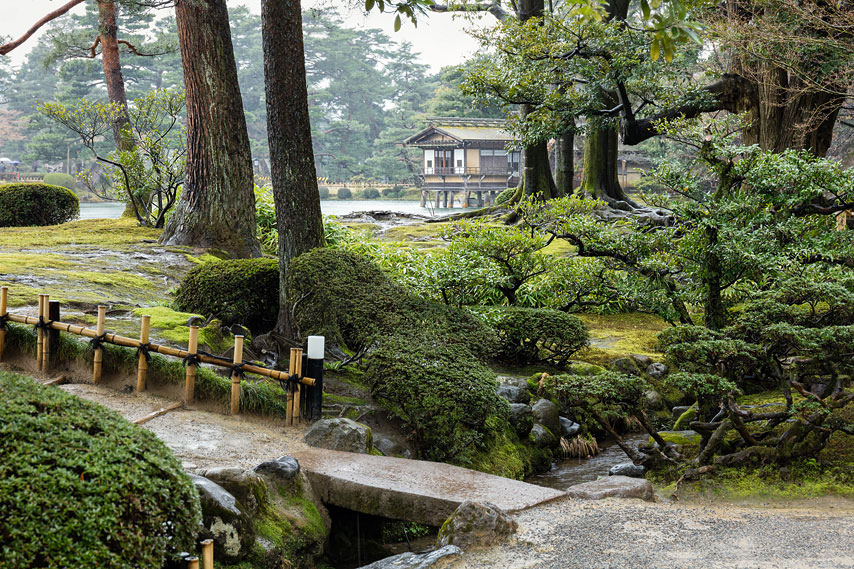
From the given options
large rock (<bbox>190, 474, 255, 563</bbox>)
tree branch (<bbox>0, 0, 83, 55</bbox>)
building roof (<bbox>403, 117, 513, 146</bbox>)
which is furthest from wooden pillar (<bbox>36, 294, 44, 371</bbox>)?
building roof (<bbox>403, 117, 513, 146</bbox>)

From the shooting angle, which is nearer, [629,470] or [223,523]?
[223,523]

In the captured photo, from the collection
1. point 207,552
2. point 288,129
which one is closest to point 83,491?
point 207,552

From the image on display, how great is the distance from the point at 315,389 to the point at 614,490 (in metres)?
2.34

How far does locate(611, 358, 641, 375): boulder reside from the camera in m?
8.30

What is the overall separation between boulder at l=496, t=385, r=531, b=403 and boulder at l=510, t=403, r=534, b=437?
21cm

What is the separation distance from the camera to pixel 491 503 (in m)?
4.16

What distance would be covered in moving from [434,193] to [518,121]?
21335 millimetres

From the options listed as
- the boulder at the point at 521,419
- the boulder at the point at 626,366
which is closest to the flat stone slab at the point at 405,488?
the boulder at the point at 521,419

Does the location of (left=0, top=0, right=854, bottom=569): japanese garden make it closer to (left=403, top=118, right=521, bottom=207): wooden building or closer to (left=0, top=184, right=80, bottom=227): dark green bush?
(left=0, top=184, right=80, bottom=227): dark green bush

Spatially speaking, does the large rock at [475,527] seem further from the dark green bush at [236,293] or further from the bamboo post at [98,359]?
the dark green bush at [236,293]

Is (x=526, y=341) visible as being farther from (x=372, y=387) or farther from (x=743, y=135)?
(x=743, y=135)

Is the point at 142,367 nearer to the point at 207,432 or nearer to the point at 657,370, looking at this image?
the point at 207,432

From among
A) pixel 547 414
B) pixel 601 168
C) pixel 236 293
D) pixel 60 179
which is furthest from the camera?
pixel 60 179

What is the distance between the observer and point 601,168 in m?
17.2
